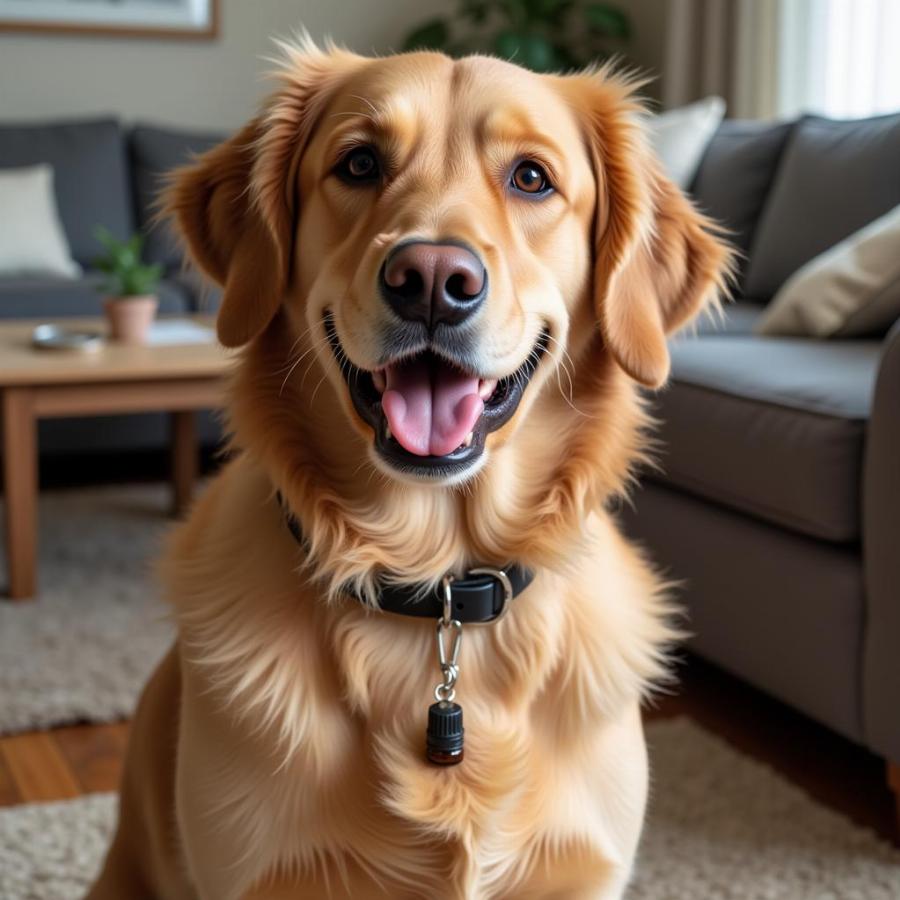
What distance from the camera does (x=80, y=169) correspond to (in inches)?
189

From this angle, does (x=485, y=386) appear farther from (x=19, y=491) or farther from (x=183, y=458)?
(x=183, y=458)

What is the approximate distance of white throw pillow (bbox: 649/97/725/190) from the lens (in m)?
3.82

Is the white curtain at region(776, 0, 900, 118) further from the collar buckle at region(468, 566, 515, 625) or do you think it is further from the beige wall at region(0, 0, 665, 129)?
the collar buckle at region(468, 566, 515, 625)

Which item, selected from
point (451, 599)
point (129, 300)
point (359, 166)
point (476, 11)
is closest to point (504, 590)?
point (451, 599)

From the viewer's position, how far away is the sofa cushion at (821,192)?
3123mm

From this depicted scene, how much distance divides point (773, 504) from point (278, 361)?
1.08m

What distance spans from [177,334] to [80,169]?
5.57ft

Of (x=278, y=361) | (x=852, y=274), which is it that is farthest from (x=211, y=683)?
(x=852, y=274)

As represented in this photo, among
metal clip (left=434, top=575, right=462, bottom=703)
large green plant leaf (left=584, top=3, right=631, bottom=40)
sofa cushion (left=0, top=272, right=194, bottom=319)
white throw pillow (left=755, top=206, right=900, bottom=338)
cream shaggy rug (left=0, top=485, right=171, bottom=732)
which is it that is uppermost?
large green plant leaf (left=584, top=3, right=631, bottom=40)

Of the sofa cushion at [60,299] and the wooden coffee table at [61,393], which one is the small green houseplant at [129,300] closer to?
the wooden coffee table at [61,393]

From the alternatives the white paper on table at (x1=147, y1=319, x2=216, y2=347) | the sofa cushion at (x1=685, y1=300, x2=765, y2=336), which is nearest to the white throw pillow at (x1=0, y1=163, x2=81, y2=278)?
the white paper on table at (x1=147, y1=319, x2=216, y2=347)

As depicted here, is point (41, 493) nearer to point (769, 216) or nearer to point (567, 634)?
point (769, 216)

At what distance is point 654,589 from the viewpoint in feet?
4.67

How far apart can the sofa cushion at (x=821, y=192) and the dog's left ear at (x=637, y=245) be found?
1848 mm
